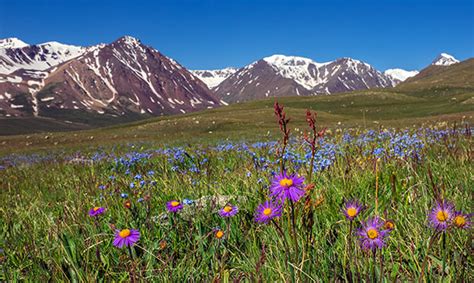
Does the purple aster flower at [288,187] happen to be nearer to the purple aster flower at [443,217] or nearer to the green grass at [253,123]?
the purple aster flower at [443,217]

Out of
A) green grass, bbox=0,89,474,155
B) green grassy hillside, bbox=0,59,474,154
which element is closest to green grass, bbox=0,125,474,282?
green grass, bbox=0,89,474,155

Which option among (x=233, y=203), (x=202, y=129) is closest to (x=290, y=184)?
(x=233, y=203)

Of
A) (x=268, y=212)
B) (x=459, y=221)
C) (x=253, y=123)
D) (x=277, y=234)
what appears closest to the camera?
(x=459, y=221)

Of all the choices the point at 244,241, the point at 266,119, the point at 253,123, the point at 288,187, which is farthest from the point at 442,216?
the point at 266,119

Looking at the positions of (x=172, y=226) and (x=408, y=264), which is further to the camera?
(x=172, y=226)

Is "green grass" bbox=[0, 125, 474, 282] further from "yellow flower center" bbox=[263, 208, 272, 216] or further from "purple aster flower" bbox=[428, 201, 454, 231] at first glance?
"purple aster flower" bbox=[428, 201, 454, 231]

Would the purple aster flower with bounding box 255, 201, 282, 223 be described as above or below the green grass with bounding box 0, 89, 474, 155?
above

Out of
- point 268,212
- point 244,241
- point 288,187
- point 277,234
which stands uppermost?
point 288,187

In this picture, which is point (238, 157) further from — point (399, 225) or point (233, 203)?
point (399, 225)

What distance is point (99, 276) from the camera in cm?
315

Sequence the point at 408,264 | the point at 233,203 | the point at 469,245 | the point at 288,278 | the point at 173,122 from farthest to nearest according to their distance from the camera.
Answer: the point at 173,122 → the point at 233,203 → the point at 408,264 → the point at 469,245 → the point at 288,278

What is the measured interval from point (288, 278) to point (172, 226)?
5.05ft

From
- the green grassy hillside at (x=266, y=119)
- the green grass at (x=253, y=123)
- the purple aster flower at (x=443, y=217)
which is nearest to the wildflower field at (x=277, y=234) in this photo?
the purple aster flower at (x=443, y=217)

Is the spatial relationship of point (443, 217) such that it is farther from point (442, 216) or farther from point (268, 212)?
point (268, 212)
